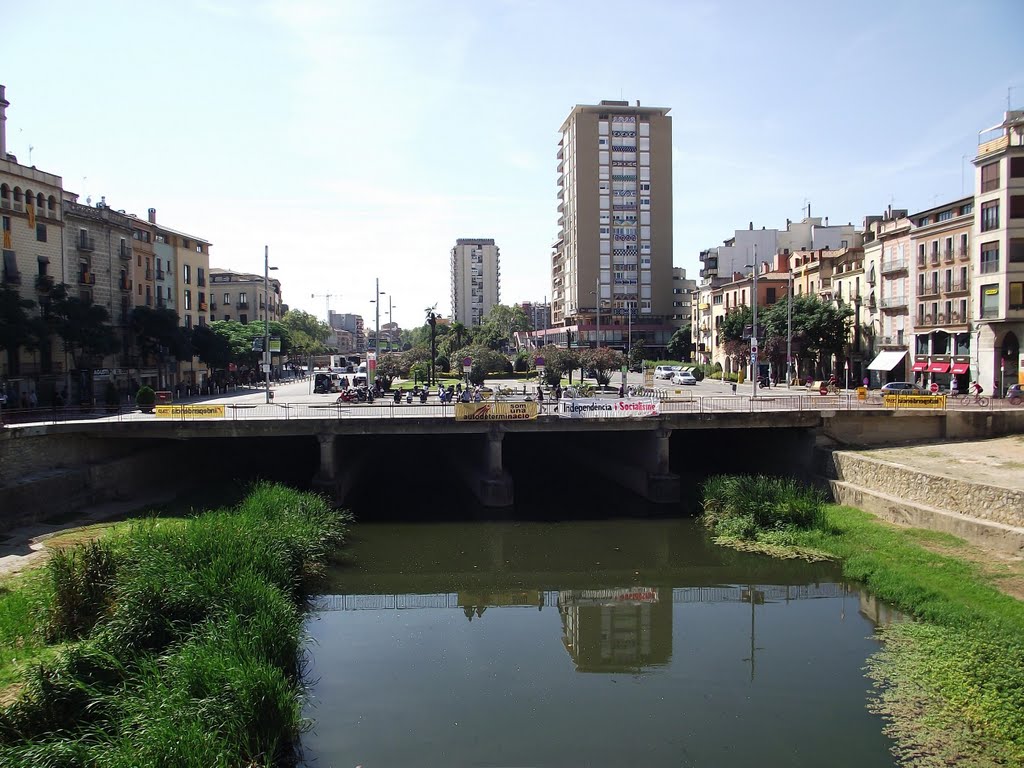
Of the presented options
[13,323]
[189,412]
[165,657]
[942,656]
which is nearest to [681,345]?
[13,323]

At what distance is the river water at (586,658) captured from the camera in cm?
1503

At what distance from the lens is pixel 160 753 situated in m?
12.2

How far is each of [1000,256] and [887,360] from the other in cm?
1550

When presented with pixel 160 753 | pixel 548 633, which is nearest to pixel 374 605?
pixel 548 633

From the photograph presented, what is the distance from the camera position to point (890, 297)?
61.8 meters

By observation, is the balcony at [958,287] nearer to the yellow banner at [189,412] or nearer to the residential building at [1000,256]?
the residential building at [1000,256]

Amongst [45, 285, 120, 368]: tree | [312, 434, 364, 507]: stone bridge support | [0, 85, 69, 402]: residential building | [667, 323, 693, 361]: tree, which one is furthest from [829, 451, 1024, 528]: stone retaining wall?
[667, 323, 693, 361]: tree

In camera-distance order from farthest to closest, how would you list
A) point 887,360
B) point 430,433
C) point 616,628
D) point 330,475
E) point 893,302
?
A: 1. point 893,302
2. point 887,360
3. point 430,433
4. point 330,475
5. point 616,628

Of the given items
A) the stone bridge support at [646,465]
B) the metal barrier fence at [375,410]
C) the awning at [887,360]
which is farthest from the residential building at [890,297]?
the stone bridge support at [646,465]

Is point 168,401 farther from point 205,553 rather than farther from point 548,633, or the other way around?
point 548,633

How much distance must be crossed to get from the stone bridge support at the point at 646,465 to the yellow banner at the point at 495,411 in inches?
253

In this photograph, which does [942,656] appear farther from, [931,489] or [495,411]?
[495,411]

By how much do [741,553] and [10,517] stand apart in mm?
27558

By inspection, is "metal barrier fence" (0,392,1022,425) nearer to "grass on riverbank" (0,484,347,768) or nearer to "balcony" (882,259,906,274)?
"grass on riverbank" (0,484,347,768)
